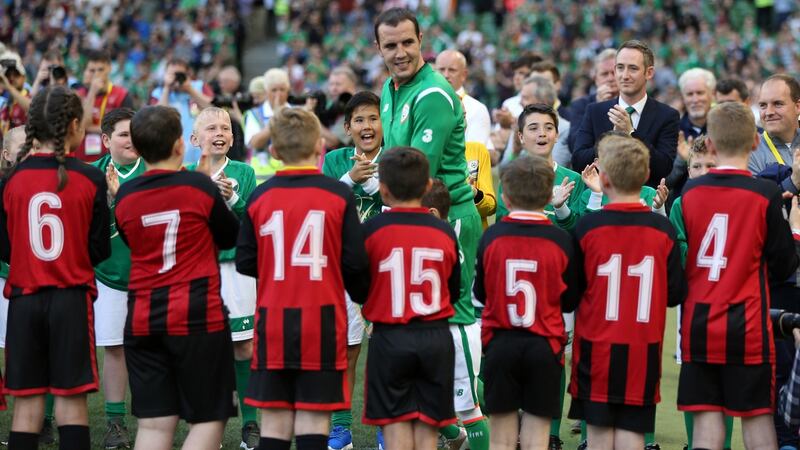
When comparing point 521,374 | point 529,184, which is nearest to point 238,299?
point 521,374

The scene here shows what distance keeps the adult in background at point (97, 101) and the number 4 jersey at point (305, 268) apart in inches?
232

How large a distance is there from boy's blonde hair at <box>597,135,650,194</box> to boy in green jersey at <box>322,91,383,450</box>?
1747 mm

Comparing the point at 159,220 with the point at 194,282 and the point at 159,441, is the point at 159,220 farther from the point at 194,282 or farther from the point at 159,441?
the point at 159,441

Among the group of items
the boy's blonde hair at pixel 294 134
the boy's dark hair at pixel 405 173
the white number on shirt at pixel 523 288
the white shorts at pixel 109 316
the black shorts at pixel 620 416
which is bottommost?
the black shorts at pixel 620 416

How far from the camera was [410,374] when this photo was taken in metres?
5.39

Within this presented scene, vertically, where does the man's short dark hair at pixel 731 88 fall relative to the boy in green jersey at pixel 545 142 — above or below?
above

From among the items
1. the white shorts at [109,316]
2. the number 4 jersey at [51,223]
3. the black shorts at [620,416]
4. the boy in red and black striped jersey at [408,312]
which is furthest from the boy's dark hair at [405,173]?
the white shorts at [109,316]

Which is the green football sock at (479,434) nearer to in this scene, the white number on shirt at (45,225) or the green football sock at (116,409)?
the green football sock at (116,409)

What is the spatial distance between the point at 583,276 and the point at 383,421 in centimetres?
116

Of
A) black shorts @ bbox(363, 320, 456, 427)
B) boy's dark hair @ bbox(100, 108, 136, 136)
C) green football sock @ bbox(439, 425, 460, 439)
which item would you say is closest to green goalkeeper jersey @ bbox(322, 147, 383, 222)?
boy's dark hair @ bbox(100, 108, 136, 136)

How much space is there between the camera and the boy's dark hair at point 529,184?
5.51 m

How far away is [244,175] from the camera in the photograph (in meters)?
7.08

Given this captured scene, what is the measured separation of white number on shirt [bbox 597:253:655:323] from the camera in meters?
5.46

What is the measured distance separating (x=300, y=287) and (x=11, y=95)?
6682mm
